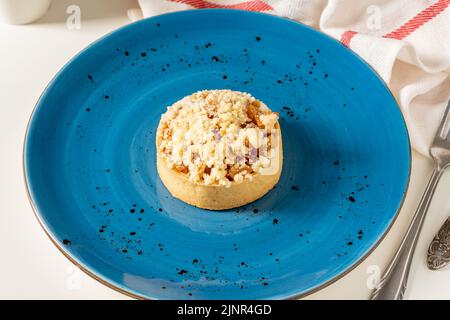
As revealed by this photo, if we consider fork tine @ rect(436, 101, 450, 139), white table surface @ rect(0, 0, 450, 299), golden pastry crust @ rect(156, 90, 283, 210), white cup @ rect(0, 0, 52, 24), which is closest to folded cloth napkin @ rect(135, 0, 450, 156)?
fork tine @ rect(436, 101, 450, 139)

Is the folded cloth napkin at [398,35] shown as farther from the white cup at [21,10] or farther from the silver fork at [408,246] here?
the white cup at [21,10]

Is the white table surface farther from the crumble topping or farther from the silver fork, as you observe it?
the crumble topping

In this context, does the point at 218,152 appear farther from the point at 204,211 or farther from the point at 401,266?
the point at 401,266

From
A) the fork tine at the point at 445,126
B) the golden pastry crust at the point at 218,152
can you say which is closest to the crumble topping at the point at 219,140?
the golden pastry crust at the point at 218,152

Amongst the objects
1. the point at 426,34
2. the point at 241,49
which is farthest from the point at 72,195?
the point at 426,34
